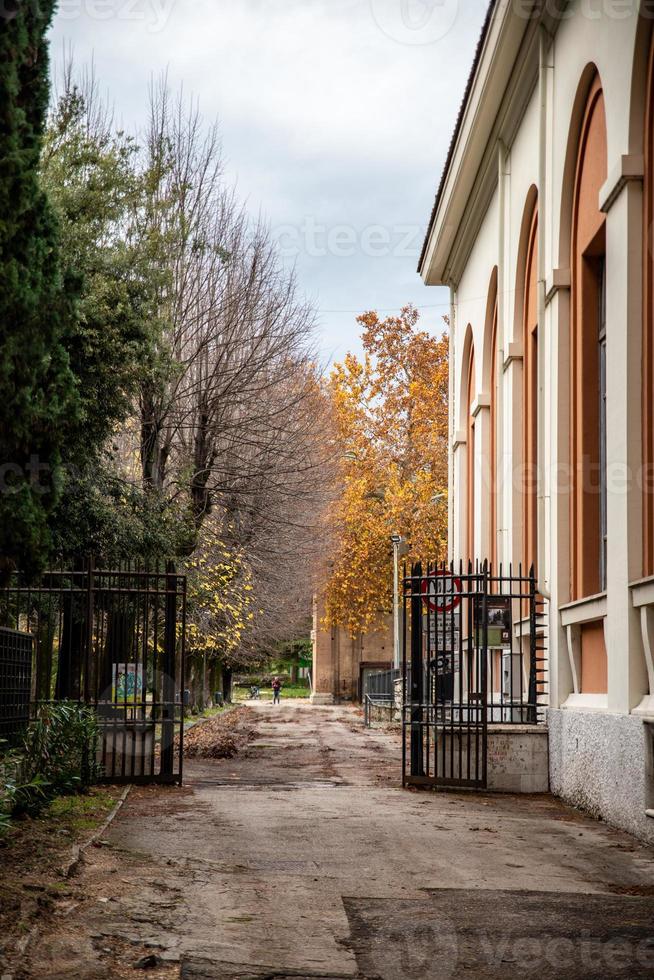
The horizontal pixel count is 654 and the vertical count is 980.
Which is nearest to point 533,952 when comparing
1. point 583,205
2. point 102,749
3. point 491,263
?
point 102,749

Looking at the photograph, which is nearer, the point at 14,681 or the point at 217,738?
the point at 14,681

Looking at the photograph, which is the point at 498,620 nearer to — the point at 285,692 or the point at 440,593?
the point at 440,593

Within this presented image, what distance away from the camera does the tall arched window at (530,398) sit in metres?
18.2

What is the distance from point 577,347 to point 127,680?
6.77m

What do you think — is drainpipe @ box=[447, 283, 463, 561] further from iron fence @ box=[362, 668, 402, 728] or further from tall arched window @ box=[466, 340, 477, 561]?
iron fence @ box=[362, 668, 402, 728]

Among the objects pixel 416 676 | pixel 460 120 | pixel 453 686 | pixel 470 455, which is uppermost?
pixel 460 120

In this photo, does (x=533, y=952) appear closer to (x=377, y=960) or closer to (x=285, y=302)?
(x=377, y=960)

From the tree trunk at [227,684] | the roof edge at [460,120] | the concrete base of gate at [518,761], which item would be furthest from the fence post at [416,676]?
the tree trunk at [227,684]

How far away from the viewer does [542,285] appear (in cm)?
1568

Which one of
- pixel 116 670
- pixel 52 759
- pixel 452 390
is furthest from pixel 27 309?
pixel 452 390

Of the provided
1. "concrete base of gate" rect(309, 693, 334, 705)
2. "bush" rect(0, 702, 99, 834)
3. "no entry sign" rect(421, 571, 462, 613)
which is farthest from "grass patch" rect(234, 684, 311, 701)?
"bush" rect(0, 702, 99, 834)

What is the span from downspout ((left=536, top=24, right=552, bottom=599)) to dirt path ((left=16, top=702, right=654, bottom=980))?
11.6ft

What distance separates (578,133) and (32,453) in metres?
8.53

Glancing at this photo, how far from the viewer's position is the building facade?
11.4 meters
